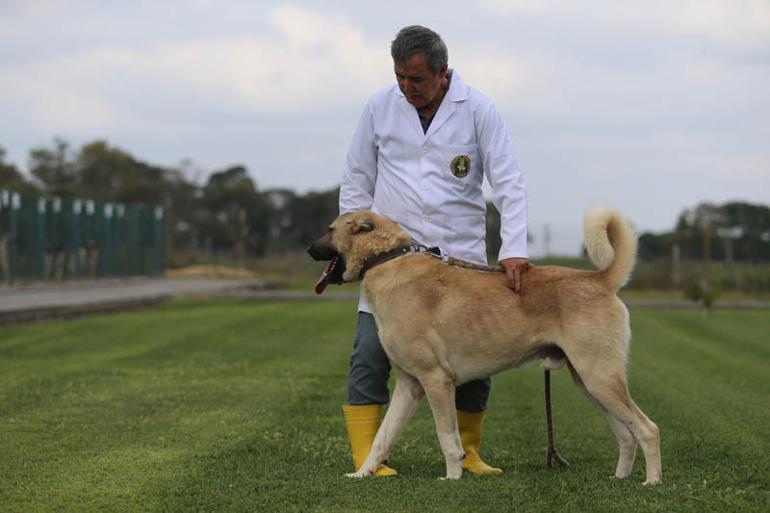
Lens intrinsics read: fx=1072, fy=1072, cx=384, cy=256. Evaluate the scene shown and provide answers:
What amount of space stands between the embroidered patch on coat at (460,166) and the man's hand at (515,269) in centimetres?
71

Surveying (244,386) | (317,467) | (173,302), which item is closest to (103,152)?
(173,302)

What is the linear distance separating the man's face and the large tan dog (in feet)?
2.57

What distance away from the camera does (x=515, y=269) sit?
616cm

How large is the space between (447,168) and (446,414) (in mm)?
1537

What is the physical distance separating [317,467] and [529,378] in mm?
6156

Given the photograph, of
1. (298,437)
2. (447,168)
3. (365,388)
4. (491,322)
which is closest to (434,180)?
(447,168)

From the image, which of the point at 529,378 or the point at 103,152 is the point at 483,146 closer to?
the point at 529,378

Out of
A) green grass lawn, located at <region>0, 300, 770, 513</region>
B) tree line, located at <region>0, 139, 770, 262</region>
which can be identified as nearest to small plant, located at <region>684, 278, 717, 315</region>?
green grass lawn, located at <region>0, 300, 770, 513</region>

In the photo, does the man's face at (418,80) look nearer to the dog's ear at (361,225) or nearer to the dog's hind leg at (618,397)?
the dog's ear at (361,225)

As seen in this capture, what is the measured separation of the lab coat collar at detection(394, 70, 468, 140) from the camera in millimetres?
6598

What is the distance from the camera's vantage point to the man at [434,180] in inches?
260

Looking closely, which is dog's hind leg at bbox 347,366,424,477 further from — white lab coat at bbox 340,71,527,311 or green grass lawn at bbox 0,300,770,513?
white lab coat at bbox 340,71,527,311

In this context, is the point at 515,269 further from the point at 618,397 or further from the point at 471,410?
the point at 471,410

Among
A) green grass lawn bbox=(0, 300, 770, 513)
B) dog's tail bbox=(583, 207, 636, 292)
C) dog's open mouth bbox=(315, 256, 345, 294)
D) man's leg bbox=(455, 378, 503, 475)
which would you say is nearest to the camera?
green grass lawn bbox=(0, 300, 770, 513)
